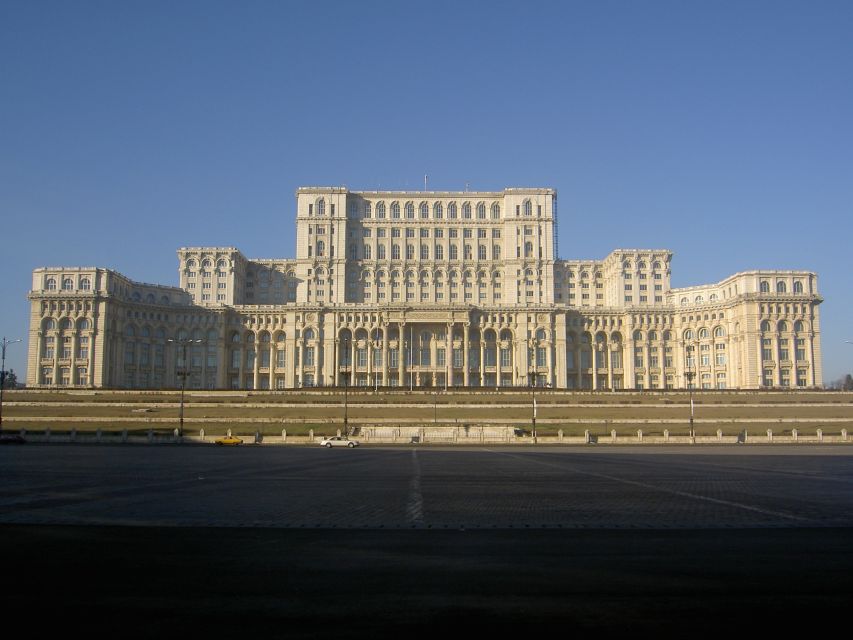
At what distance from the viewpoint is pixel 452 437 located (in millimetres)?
70375

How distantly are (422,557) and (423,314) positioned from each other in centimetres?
12090

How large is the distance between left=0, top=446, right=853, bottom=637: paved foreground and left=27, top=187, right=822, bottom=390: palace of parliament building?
106981 mm

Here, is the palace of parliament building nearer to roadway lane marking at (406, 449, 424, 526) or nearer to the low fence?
the low fence

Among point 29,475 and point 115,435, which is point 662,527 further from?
point 115,435

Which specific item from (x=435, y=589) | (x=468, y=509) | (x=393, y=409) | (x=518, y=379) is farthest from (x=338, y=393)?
(x=435, y=589)

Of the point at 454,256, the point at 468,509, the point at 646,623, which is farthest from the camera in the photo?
the point at 454,256

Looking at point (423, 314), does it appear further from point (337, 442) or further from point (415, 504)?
point (415, 504)

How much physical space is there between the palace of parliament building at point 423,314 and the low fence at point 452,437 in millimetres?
55385

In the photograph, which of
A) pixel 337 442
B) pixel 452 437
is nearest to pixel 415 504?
pixel 337 442

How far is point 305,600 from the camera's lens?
803 cm

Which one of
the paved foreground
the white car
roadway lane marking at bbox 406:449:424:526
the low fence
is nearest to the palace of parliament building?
the low fence

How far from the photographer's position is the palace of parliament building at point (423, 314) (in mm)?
125938

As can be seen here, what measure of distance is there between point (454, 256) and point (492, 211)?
460 inches

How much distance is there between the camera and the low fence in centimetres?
6184
